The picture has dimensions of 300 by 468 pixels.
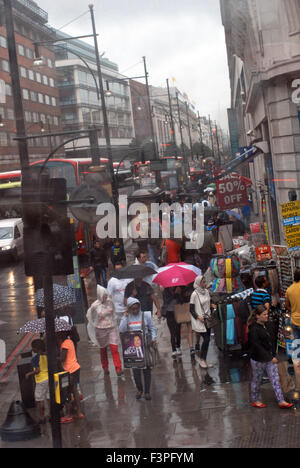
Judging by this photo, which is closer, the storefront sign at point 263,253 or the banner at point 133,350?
the banner at point 133,350

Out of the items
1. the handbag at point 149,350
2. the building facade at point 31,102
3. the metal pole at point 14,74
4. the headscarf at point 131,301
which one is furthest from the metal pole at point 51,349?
the building facade at point 31,102

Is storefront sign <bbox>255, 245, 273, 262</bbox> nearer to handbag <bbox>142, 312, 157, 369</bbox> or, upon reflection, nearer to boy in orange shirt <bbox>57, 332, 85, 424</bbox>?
handbag <bbox>142, 312, 157, 369</bbox>

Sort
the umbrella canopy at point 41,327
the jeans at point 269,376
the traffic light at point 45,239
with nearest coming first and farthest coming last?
the traffic light at point 45,239 → the jeans at point 269,376 → the umbrella canopy at point 41,327

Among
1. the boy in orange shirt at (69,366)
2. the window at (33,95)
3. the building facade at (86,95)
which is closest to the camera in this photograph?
the boy in orange shirt at (69,366)

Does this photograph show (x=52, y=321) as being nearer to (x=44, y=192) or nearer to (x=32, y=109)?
(x=44, y=192)

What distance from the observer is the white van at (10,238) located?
25.5m

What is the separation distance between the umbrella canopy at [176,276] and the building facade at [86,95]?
1596 cm

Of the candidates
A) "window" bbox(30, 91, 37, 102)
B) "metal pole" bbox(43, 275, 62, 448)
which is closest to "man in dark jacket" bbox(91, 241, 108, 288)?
"metal pole" bbox(43, 275, 62, 448)

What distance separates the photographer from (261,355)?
7.67 meters

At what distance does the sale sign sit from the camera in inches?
688

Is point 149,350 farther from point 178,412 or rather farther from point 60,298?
point 60,298

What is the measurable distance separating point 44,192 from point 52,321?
53.0 inches

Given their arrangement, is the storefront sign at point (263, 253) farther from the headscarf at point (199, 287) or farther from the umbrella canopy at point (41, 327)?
the umbrella canopy at point (41, 327)

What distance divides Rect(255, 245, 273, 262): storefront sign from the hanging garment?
146cm
